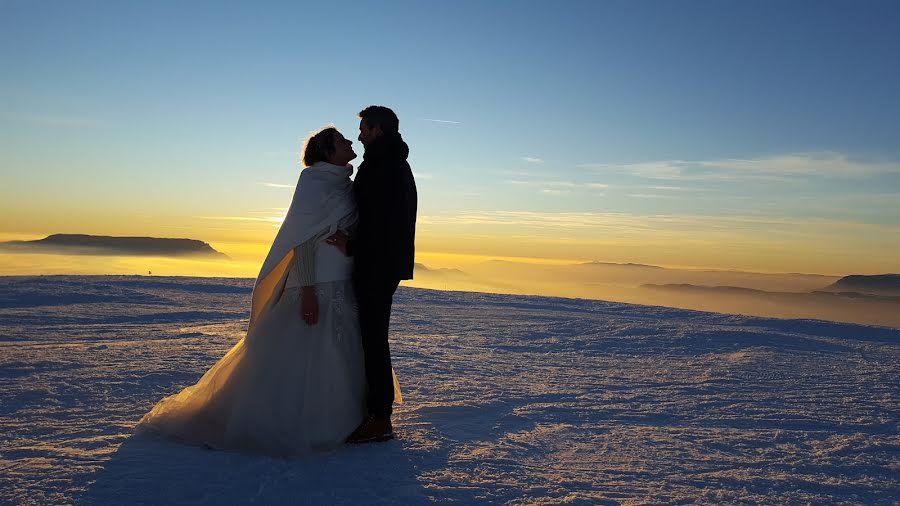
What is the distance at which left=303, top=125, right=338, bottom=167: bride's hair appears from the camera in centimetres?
454

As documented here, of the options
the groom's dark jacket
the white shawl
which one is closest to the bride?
→ the white shawl

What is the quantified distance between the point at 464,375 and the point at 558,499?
341 cm

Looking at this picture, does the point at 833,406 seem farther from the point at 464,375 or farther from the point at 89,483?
the point at 89,483

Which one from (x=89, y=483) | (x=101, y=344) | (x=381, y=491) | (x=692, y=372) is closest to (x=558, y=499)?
(x=381, y=491)

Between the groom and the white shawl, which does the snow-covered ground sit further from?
the white shawl

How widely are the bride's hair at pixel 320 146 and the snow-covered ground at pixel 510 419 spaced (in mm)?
1931

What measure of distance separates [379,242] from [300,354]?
34.8 inches

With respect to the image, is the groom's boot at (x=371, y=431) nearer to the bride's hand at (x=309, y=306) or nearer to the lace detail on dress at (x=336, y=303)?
the lace detail on dress at (x=336, y=303)

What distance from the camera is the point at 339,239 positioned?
4480mm

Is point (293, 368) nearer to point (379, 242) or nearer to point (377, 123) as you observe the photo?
point (379, 242)

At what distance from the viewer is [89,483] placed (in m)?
3.51

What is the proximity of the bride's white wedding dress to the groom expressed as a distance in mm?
88

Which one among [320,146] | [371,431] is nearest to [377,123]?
[320,146]

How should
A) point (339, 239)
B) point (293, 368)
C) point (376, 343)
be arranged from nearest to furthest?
point (293, 368) → point (339, 239) → point (376, 343)
